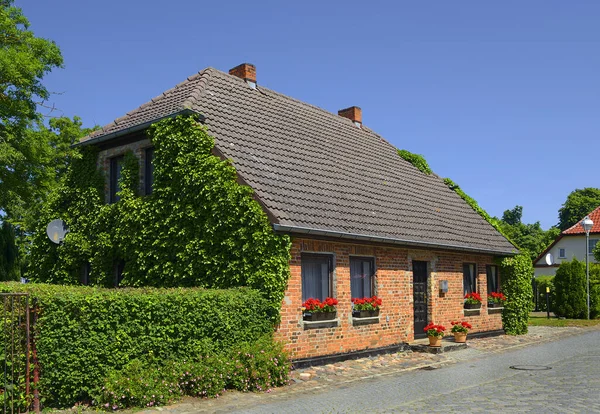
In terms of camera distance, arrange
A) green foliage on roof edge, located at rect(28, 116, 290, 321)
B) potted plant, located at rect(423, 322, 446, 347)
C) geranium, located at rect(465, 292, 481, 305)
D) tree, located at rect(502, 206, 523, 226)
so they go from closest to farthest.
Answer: green foliage on roof edge, located at rect(28, 116, 290, 321) < potted plant, located at rect(423, 322, 446, 347) < geranium, located at rect(465, 292, 481, 305) < tree, located at rect(502, 206, 523, 226)

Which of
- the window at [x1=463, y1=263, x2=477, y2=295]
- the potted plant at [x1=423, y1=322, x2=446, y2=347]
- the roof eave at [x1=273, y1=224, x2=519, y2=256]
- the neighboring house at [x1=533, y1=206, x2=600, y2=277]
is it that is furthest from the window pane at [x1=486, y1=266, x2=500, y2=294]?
the neighboring house at [x1=533, y1=206, x2=600, y2=277]

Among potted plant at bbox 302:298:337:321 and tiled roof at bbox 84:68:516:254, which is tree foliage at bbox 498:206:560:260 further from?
potted plant at bbox 302:298:337:321

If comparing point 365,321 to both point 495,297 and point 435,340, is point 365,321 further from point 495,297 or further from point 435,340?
point 495,297

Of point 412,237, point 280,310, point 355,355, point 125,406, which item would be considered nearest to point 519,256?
point 412,237

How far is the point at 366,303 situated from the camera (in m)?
15.4

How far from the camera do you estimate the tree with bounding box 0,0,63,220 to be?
20.2 metres

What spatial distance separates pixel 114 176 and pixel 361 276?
697 centimetres

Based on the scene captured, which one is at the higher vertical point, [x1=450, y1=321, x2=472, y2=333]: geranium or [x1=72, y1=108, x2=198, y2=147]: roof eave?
[x1=72, y1=108, x2=198, y2=147]: roof eave

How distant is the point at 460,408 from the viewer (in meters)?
9.41

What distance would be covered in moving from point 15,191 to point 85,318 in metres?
14.6

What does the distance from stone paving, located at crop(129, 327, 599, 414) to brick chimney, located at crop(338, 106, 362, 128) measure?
30.4ft

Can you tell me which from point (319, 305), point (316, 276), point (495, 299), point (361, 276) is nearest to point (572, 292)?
point (495, 299)

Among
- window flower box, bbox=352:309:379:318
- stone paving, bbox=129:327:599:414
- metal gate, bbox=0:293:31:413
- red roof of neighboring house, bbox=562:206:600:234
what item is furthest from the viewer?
red roof of neighboring house, bbox=562:206:600:234

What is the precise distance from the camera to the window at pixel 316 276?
14250 mm
